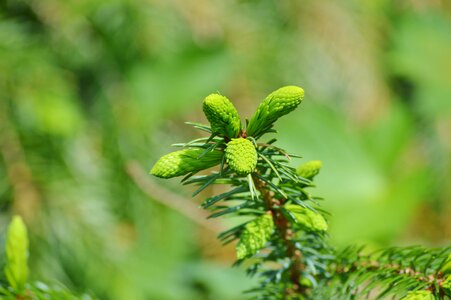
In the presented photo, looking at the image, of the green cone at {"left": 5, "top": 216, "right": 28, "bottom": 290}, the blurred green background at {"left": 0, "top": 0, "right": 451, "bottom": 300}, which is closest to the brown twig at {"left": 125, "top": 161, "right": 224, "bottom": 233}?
the blurred green background at {"left": 0, "top": 0, "right": 451, "bottom": 300}

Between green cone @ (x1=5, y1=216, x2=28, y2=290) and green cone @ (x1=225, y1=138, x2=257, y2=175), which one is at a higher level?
green cone @ (x1=225, y1=138, x2=257, y2=175)

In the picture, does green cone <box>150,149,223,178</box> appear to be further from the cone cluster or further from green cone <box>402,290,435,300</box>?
green cone <box>402,290,435,300</box>

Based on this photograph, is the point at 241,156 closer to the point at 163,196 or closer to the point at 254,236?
the point at 254,236

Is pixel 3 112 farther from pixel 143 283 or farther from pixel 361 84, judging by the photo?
pixel 361 84

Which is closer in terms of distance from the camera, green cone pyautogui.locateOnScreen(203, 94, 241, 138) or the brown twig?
green cone pyautogui.locateOnScreen(203, 94, 241, 138)

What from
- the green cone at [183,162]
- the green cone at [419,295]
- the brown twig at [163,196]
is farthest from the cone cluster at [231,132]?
the brown twig at [163,196]

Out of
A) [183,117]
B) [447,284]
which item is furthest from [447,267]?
[183,117]
